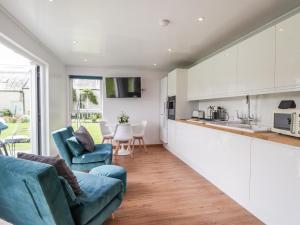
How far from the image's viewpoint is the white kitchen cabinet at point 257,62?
224 cm

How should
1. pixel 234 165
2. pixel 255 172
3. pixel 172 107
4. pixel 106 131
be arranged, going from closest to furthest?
pixel 255 172 < pixel 234 165 < pixel 172 107 < pixel 106 131

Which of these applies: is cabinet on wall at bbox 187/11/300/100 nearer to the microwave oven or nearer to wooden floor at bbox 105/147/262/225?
the microwave oven

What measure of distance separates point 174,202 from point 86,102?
4155 mm

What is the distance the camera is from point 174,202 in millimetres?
2410

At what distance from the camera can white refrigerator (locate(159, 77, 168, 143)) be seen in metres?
5.28

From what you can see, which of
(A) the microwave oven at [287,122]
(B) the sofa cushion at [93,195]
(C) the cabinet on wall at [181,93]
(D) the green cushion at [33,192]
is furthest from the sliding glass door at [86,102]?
(A) the microwave oven at [287,122]

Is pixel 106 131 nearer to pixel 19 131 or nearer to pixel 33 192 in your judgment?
pixel 19 131

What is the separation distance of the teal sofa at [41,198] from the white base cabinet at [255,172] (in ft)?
5.29

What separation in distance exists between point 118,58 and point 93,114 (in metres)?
2.00

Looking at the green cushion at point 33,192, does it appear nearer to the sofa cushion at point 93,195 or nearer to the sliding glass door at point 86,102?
the sofa cushion at point 93,195

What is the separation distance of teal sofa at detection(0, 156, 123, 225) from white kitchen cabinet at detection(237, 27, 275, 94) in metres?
2.26

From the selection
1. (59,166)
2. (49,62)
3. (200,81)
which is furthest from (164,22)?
(49,62)

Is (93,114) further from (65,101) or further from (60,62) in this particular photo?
(60,62)

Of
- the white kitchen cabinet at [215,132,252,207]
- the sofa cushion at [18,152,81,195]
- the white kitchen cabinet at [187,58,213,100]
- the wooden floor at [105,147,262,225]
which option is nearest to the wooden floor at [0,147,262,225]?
the wooden floor at [105,147,262,225]
